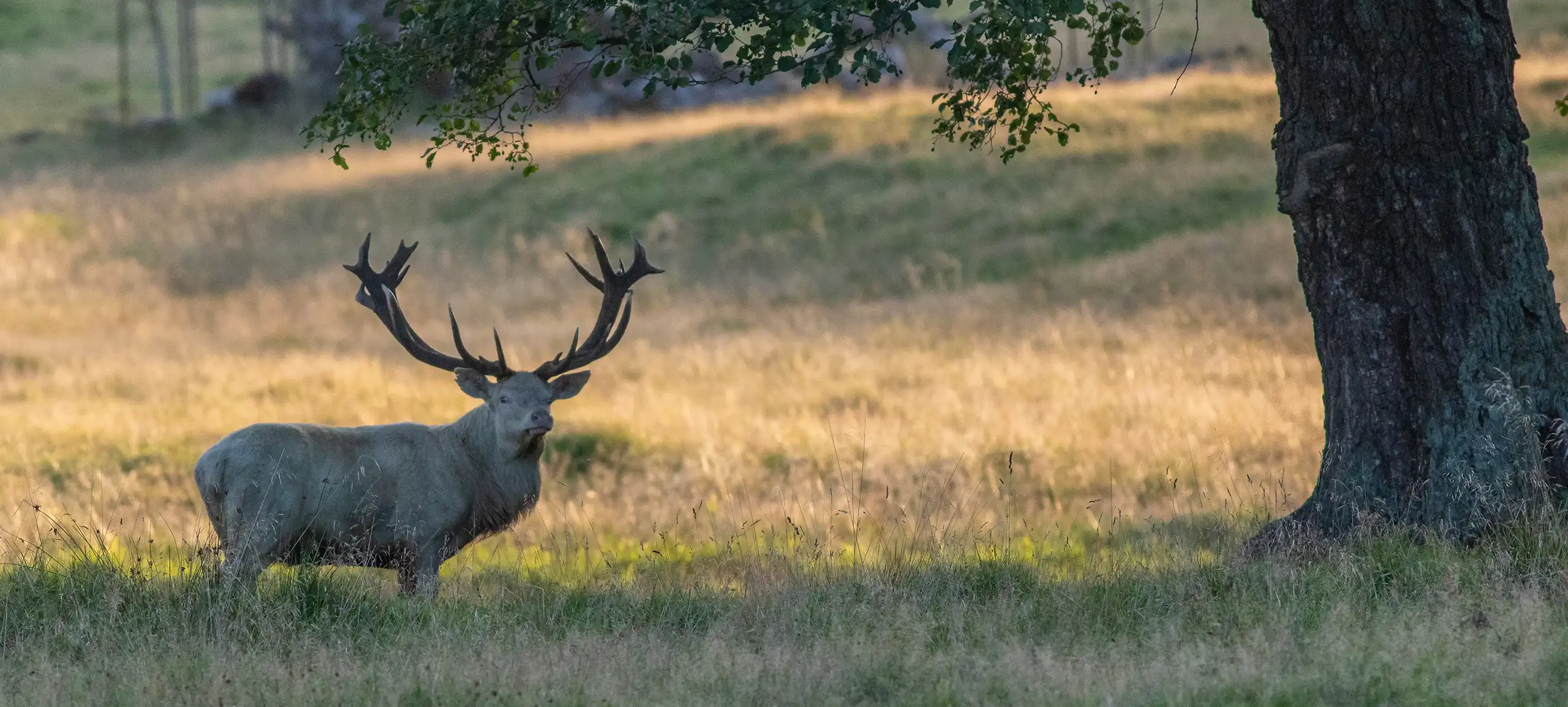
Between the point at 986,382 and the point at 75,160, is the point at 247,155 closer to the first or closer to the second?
the point at 75,160

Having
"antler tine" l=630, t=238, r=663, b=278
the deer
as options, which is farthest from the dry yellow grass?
"antler tine" l=630, t=238, r=663, b=278

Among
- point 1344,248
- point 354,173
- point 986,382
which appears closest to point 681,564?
point 1344,248

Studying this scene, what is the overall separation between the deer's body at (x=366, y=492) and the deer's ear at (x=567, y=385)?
280mm

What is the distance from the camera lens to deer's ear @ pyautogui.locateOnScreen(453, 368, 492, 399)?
9328 millimetres

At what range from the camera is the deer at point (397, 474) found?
8680 mm

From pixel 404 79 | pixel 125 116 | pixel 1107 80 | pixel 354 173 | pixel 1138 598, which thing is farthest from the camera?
pixel 125 116

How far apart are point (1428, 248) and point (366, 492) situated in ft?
19.4

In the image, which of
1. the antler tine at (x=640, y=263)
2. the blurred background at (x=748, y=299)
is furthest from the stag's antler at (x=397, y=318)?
the blurred background at (x=748, y=299)

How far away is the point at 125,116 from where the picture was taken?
5556 centimetres

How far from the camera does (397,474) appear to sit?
923cm

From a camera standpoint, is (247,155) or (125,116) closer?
(247,155)

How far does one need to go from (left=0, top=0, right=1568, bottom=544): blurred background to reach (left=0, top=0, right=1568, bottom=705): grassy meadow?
0.10m

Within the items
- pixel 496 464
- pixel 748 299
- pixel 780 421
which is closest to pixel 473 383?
pixel 496 464

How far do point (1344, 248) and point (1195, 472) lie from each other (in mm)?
4427
